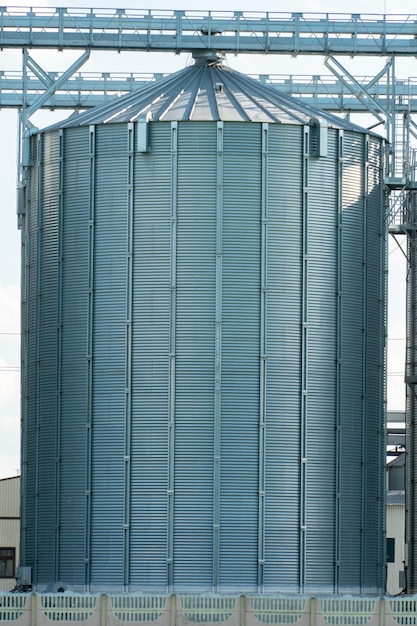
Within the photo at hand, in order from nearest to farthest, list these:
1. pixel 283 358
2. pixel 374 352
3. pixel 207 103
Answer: pixel 283 358 → pixel 207 103 → pixel 374 352

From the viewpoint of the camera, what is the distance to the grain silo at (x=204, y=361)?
62438mm

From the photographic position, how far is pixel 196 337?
63.2 metres

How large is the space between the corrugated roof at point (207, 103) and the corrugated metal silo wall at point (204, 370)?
1003 millimetres

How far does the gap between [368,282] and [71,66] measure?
1689 cm

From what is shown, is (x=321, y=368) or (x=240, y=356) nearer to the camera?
(x=240, y=356)

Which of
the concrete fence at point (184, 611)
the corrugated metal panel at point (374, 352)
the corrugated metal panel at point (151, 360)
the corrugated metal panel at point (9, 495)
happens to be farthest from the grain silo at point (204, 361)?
the corrugated metal panel at point (9, 495)

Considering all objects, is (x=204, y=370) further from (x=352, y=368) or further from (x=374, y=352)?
(x=374, y=352)

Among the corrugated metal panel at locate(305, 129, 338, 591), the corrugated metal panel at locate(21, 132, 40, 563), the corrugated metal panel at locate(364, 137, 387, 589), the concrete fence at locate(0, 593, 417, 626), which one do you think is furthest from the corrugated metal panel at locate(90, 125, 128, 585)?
the corrugated metal panel at locate(364, 137, 387, 589)

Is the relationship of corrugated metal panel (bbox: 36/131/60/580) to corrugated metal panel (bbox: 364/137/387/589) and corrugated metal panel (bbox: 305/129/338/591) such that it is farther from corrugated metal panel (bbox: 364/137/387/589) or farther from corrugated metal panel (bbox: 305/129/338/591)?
corrugated metal panel (bbox: 364/137/387/589)

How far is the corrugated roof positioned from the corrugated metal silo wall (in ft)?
3.29

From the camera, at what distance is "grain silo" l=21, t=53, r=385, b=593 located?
205ft

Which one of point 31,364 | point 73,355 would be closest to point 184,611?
point 73,355

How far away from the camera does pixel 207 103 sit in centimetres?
6700

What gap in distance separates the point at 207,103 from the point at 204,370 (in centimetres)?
1098
